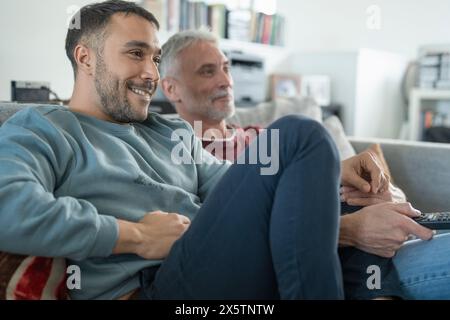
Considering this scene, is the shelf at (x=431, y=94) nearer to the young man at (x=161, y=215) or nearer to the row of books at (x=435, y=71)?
the row of books at (x=435, y=71)

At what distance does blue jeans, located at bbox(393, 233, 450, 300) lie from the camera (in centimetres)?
101

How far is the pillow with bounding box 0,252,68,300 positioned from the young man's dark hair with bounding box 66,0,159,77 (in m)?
0.49

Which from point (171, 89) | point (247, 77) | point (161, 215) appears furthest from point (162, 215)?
point (247, 77)

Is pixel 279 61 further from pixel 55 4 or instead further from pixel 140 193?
pixel 140 193

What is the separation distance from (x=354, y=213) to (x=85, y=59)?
66 centimetres

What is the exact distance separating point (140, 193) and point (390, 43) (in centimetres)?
384

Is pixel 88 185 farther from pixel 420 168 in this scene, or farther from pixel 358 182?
pixel 420 168

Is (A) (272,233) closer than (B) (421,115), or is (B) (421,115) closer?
(A) (272,233)

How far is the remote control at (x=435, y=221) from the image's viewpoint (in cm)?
104

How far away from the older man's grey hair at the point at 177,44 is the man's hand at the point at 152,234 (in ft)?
3.18

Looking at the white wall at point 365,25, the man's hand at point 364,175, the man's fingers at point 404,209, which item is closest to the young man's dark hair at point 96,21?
the man's hand at point 364,175

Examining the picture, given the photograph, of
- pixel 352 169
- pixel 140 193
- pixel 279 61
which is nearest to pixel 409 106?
pixel 279 61

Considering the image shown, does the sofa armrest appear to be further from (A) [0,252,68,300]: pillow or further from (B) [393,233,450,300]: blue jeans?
(A) [0,252,68,300]: pillow

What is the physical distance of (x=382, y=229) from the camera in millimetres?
1034
